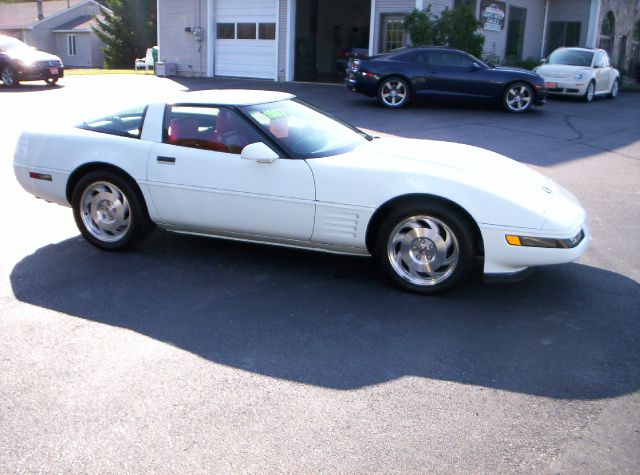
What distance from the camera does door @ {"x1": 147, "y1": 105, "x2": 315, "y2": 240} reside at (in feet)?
16.5

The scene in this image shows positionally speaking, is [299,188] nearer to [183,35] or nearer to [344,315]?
[344,315]

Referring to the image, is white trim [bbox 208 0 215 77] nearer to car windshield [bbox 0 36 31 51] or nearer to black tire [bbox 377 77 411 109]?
car windshield [bbox 0 36 31 51]

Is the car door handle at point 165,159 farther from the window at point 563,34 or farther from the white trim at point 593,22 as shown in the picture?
the window at point 563,34

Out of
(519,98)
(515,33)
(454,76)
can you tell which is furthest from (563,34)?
(454,76)

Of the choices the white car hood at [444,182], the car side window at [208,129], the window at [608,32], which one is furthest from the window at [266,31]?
the white car hood at [444,182]

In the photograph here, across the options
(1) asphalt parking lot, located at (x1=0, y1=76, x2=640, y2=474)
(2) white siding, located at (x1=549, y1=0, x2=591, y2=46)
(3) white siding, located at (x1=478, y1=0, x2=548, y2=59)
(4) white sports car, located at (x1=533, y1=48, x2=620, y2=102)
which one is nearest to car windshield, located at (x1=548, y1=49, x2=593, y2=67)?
(4) white sports car, located at (x1=533, y1=48, x2=620, y2=102)

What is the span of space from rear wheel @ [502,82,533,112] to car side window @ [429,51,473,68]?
3.67 feet

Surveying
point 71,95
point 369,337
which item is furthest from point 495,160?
point 71,95

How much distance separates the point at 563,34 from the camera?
29328 mm

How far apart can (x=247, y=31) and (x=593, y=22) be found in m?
14.3

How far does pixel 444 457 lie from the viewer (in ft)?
9.78

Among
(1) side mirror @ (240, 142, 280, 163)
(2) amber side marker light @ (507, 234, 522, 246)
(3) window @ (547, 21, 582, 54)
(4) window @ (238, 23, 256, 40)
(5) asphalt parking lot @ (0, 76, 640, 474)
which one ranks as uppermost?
(3) window @ (547, 21, 582, 54)

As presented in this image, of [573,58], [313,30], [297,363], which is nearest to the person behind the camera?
[297,363]

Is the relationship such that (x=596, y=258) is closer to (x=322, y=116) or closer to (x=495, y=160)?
(x=495, y=160)
